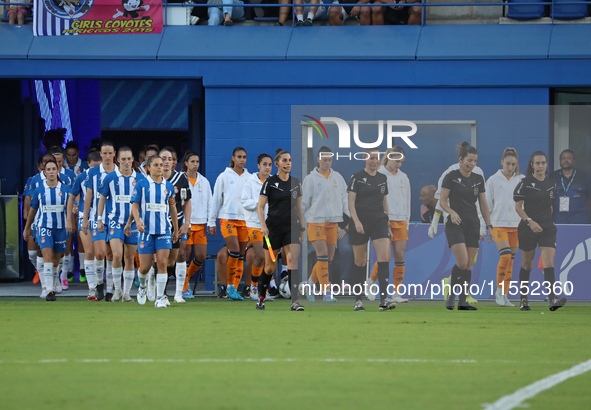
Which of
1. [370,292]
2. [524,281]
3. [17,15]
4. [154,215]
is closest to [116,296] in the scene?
[154,215]

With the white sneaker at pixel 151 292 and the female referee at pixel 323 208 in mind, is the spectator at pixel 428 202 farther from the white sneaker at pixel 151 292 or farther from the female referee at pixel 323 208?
the white sneaker at pixel 151 292

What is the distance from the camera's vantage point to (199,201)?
510 inches

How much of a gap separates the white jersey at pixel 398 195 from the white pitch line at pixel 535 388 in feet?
15.7

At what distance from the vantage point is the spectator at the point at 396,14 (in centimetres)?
1515

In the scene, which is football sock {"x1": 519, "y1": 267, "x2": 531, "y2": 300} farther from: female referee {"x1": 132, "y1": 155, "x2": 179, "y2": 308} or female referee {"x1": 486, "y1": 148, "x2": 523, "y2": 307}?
female referee {"x1": 132, "y1": 155, "x2": 179, "y2": 308}

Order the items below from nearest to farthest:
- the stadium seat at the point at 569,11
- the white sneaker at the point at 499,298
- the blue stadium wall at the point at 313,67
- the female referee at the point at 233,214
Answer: the white sneaker at the point at 499,298
the female referee at the point at 233,214
the blue stadium wall at the point at 313,67
the stadium seat at the point at 569,11

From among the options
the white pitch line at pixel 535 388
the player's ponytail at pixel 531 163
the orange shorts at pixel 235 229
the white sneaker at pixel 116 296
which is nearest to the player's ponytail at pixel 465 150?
the player's ponytail at pixel 531 163

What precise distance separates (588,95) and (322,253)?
697 cm

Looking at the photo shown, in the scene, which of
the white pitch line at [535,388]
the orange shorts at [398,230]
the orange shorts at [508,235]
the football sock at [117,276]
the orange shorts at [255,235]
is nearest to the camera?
the white pitch line at [535,388]

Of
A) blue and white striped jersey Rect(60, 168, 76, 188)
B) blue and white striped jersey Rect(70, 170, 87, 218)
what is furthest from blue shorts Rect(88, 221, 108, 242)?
blue and white striped jersey Rect(60, 168, 76, 188)

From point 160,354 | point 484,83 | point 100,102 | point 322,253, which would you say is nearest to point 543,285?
point 322,253

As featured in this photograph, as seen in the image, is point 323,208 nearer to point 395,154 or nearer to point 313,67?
point 395,154

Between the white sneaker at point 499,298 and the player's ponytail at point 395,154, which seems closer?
the player's ponytail at point 395,154

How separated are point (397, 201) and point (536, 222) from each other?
1.93 m
